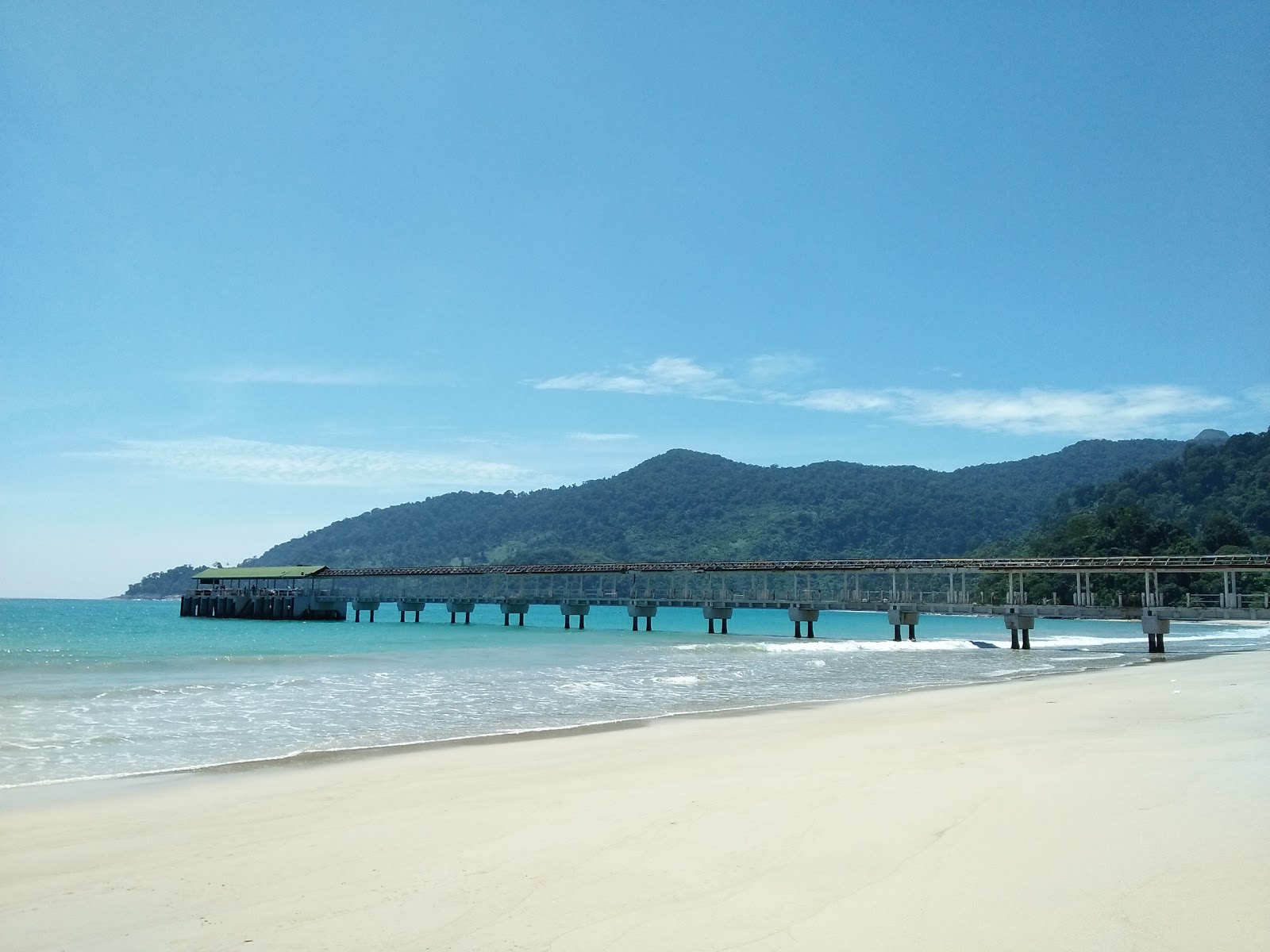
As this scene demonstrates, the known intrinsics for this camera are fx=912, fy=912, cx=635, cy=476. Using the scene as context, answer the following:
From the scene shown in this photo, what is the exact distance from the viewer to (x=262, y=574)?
88562 mm

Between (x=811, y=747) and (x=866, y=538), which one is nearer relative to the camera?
(x=811, y=747)

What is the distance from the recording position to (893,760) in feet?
31.3

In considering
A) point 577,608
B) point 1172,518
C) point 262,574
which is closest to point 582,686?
point 577,608

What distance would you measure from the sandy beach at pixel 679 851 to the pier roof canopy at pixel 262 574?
82059 millimetres

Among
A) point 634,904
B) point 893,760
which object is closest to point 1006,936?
point 634,904

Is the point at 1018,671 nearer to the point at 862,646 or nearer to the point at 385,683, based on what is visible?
the point at 862,646

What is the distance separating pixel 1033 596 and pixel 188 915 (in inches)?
3603

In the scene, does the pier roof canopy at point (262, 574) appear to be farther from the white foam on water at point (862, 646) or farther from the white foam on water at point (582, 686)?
the white foam on water at point (582, 686)

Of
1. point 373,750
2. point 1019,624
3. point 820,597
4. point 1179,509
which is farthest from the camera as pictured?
point 1179,509

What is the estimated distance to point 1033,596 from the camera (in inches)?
3413

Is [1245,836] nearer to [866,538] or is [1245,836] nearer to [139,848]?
[139,848]

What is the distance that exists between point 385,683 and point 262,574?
7225 centimetres

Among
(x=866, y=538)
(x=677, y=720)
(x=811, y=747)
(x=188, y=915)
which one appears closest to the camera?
(x=188, y=915)

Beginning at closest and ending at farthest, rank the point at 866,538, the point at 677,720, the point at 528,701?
1. the point at 677,720
2. the point at 528,701
3. the point at 866,538
